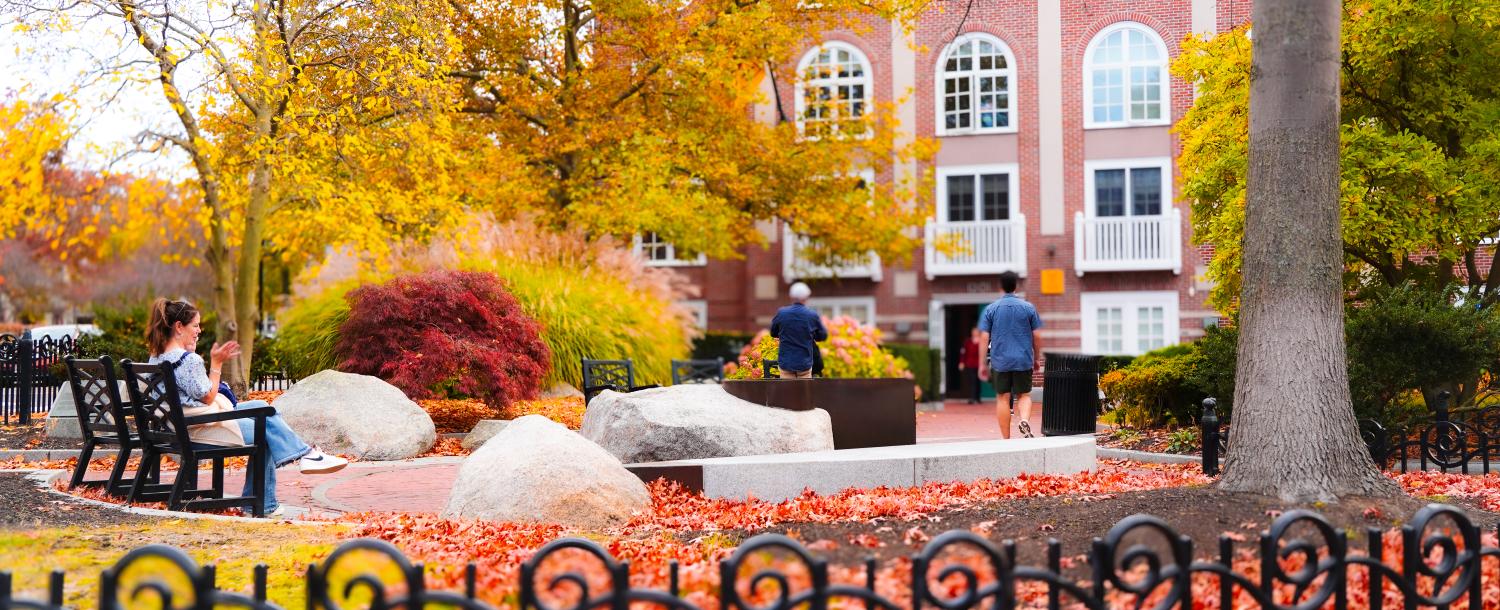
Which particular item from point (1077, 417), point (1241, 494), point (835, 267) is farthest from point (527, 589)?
point (835, 267)

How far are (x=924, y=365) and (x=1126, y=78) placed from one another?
27.2ft

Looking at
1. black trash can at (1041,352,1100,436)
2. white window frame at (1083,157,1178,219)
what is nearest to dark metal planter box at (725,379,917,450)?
black trash can at (1041,352,1100,436)

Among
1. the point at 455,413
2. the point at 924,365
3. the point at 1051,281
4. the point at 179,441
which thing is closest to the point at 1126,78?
the point at 1051,281

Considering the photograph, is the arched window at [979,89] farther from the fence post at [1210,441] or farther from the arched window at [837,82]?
the fence post at [1210,441]

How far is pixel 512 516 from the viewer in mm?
7535

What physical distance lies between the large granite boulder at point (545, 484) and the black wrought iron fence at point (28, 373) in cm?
1016

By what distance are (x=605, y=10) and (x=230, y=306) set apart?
28.3ft

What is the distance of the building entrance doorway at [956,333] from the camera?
33.4 m

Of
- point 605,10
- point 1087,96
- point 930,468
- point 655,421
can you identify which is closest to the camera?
point 930,468

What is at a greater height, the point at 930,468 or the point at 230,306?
the point at 230,306

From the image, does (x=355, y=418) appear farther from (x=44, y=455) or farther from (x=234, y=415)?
(x=234, y=415)

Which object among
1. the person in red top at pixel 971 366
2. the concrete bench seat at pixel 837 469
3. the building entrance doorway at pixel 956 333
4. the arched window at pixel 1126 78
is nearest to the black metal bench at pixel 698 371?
the concrete bench seat at pixel 837 469

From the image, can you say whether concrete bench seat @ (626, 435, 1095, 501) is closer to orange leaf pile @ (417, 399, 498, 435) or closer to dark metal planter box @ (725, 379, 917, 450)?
dark metal planter box @ (725, 379, 917, 450)

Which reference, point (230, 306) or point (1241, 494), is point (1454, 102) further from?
point (230, 306)
